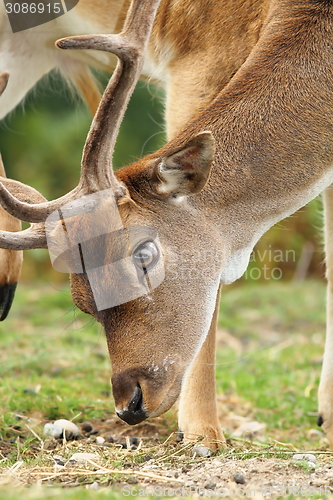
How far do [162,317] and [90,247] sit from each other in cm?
52

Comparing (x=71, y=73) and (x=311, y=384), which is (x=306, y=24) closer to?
(x=71, y=73)

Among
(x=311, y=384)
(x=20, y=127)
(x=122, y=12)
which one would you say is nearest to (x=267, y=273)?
(x=20, y=127)

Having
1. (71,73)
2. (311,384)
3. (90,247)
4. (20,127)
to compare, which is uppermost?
(20,127)

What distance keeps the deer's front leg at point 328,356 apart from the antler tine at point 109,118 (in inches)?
78.1

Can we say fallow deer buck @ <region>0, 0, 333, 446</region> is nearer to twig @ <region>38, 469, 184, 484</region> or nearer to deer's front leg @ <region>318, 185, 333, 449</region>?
twig @ <region>38, 469, 184, 484</region>

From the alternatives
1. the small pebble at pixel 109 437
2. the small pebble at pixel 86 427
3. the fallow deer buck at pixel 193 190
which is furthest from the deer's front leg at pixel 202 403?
the small pebble at pixel 86 427

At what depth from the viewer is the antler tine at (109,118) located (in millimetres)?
3398

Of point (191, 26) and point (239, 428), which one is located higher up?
point (191, 26)

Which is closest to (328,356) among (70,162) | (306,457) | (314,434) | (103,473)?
(314,434)

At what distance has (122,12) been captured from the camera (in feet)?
16.4

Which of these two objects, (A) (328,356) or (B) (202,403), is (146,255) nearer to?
(B) (202,403)

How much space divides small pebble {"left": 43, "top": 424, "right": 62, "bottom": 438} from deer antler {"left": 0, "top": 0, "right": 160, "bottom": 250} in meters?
1.32

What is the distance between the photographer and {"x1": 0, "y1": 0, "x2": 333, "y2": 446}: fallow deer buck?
3482mm

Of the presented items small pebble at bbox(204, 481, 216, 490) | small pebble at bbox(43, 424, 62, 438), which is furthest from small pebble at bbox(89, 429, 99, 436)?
small pebble at bbox(204, 481, 216, 490)
